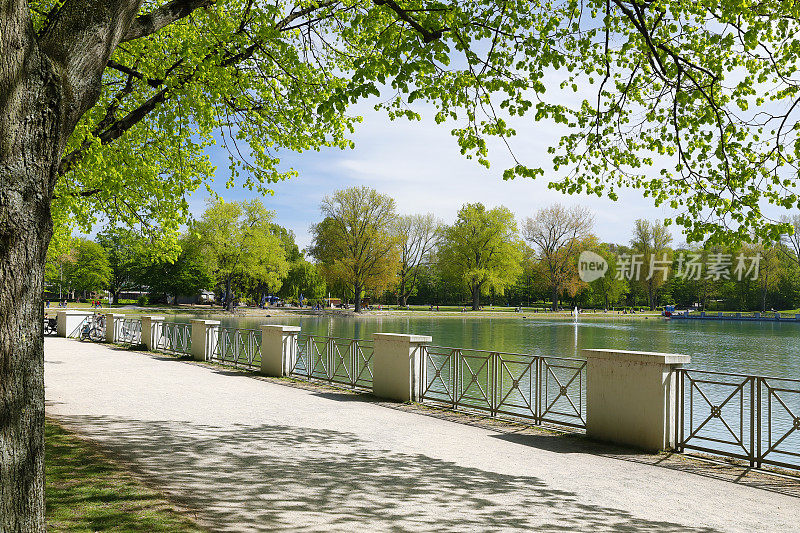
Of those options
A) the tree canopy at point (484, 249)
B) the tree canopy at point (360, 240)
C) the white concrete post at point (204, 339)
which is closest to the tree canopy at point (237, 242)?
the tree canopy at point (360, 240)

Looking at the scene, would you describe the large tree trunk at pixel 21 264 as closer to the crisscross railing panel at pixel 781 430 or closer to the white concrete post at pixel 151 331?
the crisscross railing panel at pixel 781 430

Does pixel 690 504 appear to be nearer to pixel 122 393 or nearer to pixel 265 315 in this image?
pixel 122 393

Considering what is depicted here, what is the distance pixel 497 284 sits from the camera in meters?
72.2

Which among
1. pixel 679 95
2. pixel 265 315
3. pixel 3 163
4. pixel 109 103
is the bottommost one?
pixel 265 315

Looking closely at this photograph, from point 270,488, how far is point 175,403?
5400mm

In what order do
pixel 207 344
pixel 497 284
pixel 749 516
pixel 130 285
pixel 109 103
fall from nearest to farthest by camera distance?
pixel 749 516
pixel 109 103
pixel 207 344
pixel 497 284
pixel 130 285

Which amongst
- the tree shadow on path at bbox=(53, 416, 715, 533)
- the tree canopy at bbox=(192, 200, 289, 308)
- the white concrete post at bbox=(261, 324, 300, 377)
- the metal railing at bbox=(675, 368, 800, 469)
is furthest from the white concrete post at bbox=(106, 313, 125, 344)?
the tree canopy at bbox=(192, 200, 289, 308)

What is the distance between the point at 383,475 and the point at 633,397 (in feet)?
11.8

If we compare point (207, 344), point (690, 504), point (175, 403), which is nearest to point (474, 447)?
point (690, 504)

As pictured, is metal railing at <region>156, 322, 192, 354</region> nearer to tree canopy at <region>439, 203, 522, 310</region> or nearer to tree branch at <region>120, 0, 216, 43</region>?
tree branch at <region>120, 0, 216, 43</region>

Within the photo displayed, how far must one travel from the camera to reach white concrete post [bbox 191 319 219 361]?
1808 centimetres

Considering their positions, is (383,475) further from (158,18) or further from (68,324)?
(68,324)

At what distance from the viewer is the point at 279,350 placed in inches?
575

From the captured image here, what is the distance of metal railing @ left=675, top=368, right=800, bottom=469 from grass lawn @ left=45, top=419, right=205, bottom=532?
572 centimetres
